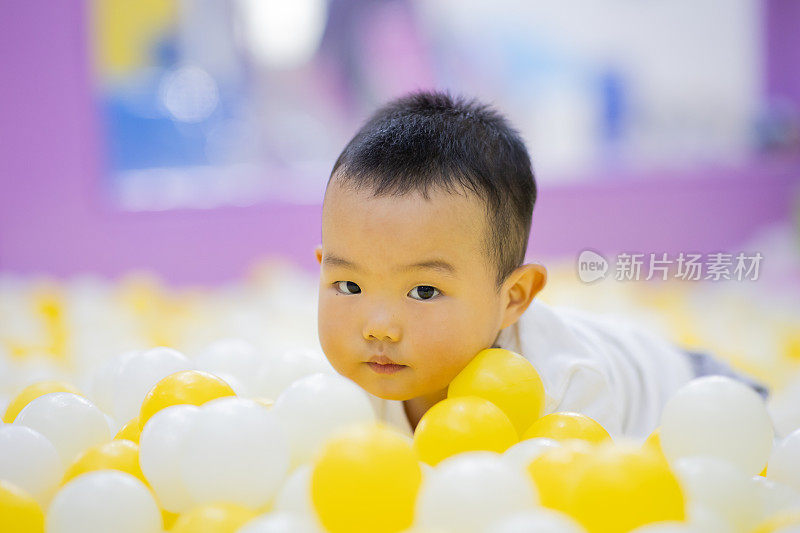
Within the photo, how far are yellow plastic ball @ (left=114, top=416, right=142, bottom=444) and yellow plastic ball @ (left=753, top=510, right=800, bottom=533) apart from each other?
506 millimetres

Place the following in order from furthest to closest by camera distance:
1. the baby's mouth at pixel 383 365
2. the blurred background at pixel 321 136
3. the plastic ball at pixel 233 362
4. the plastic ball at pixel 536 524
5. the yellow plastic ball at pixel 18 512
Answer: the blurred background at pixel 321 136, the plastic ball at pixel 233 362, the baby's mouth at pixel 383 365, the yellow plastic ball at pixel 18 512, the plastic ball at pixel 536 524

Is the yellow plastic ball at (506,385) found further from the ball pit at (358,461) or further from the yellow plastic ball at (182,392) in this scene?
the yellow plastic ball at (182,392)

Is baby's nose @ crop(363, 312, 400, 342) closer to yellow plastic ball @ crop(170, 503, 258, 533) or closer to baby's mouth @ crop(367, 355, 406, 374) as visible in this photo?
baby's mouth @ crop(367, 355, 406, 374)

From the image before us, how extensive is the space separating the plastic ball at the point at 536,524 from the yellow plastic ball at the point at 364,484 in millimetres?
76

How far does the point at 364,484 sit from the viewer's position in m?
0.51

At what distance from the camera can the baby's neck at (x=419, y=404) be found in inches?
34.6

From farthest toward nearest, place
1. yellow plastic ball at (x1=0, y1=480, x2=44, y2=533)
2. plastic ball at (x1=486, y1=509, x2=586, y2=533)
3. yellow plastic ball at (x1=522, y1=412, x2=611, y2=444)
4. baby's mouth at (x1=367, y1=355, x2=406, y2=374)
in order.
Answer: baby's mouth at (x1=367, y1=355, x2=406, y2=374) → yellow plastic ball at (x1=522, y1=412, x2=611, y2=444) → yellow plastic ball at (x1=0, y1=480, x2=44, y2=533) → plastic ball at (x1=486, y1=509, x2=586, y2=533)

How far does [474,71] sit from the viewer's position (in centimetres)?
327

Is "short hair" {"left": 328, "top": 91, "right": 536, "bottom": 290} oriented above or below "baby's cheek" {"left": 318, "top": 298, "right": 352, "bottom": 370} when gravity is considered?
above

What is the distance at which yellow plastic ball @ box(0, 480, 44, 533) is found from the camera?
1.83 feet

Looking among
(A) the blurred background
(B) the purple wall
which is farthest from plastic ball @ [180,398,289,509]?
(B) the purple wall

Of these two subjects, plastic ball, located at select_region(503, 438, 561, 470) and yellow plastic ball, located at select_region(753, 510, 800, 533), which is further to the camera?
plastic ball, located at select_region(503, 438, 561, 470)

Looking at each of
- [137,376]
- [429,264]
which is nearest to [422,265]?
[429,264]

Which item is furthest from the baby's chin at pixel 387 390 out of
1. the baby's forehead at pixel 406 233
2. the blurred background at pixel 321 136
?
the blurred background at pixel 321 136
